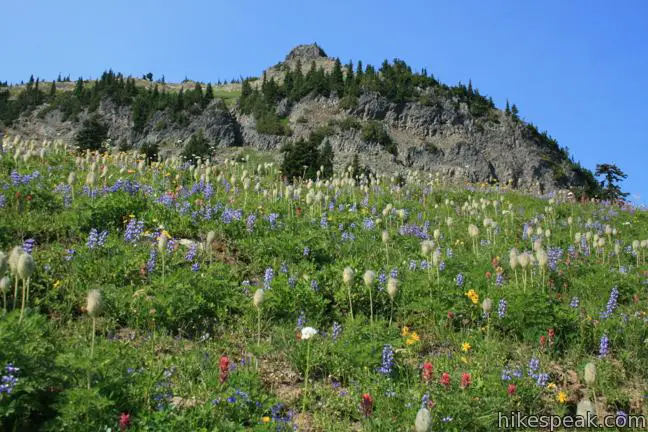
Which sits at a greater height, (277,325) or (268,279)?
(268,279)

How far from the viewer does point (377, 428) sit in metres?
3.56

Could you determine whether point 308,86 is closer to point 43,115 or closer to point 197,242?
point 43,115

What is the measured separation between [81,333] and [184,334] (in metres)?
0.91

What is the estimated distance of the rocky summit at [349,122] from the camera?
83.2 m

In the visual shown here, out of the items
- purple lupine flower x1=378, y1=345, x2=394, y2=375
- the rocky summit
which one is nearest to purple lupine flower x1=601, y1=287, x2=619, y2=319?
purple lupine flower x1=378, y1=345, x2=394, y2=375

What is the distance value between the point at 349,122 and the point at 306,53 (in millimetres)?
74846

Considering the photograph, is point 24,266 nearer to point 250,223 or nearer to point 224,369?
point 224,369

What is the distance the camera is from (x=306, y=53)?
15038 cm

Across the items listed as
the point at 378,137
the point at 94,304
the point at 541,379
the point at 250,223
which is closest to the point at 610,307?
the point at 541,379

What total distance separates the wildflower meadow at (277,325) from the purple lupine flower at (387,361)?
2 cm

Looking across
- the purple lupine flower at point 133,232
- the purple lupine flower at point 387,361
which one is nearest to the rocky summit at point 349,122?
the purple lupine flower at point 133,232

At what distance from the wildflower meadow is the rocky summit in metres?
70.3

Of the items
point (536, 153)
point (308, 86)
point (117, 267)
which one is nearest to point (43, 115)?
Answer: point (308, 86)

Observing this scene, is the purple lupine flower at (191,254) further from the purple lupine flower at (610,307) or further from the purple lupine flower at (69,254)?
the purple lupine flower at (610,307)
